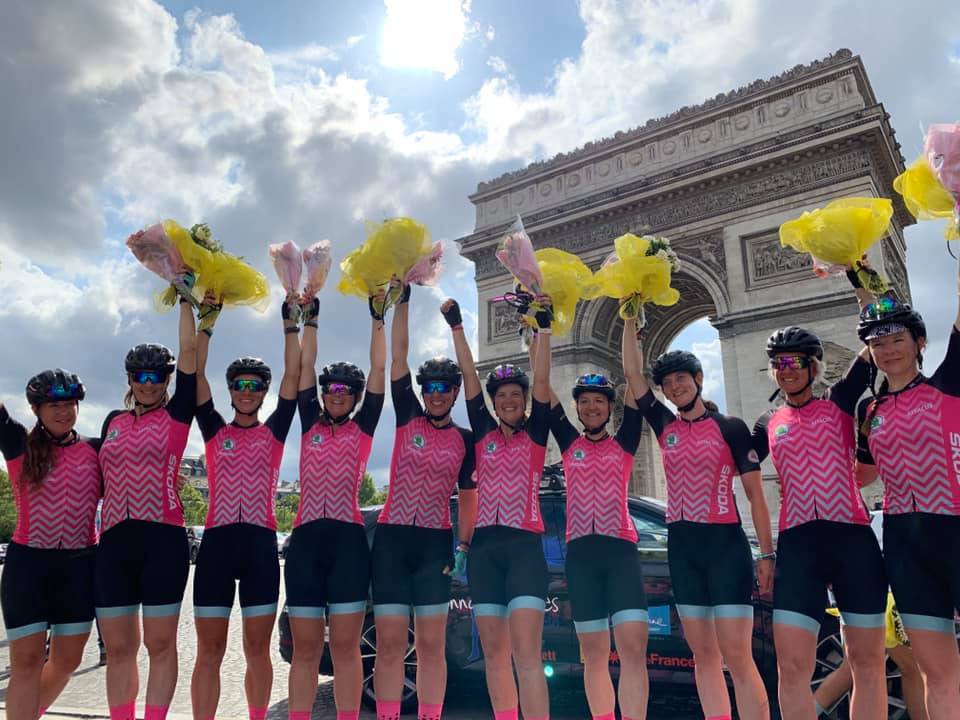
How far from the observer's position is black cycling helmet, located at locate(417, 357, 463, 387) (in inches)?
191

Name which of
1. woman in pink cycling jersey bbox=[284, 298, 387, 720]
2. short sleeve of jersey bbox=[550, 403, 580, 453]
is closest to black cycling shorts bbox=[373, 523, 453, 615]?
woman in pink cycling jersey bbox=[284, 298, 387, 720]

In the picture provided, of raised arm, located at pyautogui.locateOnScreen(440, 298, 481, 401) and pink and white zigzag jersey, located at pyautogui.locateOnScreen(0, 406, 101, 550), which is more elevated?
raised arm, located at pyautogui.locateOnScreen(440, 298, 481, 401)

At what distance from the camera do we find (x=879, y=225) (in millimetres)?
4215

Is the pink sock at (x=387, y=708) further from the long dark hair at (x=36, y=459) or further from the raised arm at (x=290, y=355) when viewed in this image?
the long dark hair at (x=36, y=459)

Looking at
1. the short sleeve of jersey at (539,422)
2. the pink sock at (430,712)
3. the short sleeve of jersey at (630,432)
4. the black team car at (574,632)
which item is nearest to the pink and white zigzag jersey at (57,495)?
the black team car at (574,632)

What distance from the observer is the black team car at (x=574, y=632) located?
5.29m

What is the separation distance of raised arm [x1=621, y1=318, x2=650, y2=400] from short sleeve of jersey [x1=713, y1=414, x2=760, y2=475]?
538mm

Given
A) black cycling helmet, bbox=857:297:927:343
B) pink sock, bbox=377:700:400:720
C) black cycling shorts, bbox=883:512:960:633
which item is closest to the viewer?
black cycling shorts, bbox=883:512:960:633

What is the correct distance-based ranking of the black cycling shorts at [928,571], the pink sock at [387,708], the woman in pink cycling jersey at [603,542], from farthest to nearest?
the pink sock at [387,708]
the woman in pink cycling jersey at [603,542]
the black cycling shorts at [928,571]

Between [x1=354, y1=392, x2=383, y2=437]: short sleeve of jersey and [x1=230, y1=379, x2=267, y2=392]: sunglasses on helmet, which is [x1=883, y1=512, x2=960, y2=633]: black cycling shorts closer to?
[x1=354, y1=392, x2=383, y2=437]: short sleeve of jersey

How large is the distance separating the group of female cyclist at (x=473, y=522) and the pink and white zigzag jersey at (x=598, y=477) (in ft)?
0.05

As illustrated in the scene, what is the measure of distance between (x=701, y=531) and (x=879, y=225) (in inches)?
86.5

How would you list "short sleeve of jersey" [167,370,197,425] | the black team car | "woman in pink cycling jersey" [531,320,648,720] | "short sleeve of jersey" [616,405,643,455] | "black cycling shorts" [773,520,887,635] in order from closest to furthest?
1. "black cycling shorts" [773,520,887,635]
2. "woman in pink cycling jersey" [531,320,648,720]
3. "short sleeve of jersey" [167,370,197,425]
4. "short sleeve of jersey" [616,405,643,455]
5. the black team car

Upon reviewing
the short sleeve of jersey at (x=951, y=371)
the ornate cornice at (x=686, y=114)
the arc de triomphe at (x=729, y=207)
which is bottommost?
the short sleeve of jersey at (x=951, y=371)
